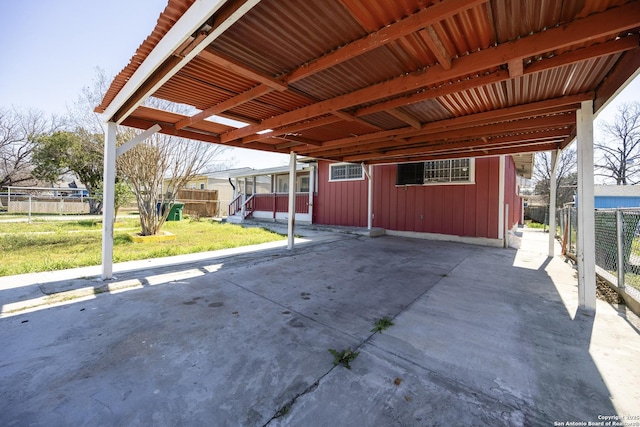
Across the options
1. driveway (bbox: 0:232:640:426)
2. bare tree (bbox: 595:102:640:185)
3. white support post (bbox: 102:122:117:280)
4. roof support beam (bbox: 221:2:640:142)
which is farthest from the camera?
bare tree (bbox: 595:102:640:185)

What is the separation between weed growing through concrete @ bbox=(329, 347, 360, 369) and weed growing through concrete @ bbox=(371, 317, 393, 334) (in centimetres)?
44

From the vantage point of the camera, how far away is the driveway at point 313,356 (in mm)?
1525

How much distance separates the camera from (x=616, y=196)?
1730 centimetres

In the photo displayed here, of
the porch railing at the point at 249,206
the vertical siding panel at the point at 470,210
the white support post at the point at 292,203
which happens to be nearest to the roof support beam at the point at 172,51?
the white support post at the point at 292,203

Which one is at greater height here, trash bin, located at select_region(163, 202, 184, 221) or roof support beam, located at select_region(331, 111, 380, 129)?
roof support beam, located at select_region(331, 111, 380, 129)

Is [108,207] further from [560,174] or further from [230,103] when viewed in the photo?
[560,174]

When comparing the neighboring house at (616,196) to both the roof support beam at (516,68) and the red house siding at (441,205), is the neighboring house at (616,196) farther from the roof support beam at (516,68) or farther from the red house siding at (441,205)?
the roof support beam at (516,68)

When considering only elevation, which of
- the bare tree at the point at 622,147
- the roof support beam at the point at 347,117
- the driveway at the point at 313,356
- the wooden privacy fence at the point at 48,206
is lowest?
the driveway at the point at 313,356

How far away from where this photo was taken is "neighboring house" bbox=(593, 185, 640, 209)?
17.2 meters

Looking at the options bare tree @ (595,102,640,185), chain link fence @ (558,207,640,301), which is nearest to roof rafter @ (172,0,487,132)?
chain link fence @ (558,207,640,301)

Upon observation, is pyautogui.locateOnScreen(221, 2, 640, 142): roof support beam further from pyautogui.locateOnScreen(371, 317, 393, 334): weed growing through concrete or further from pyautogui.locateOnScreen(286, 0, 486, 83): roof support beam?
pyautogui.locateOnScreen(371, 317, 393, 334): weed growing through concrete

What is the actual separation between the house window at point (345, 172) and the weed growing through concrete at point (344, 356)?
8.69 m

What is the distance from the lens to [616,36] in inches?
87.1

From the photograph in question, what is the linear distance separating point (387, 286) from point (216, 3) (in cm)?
367
